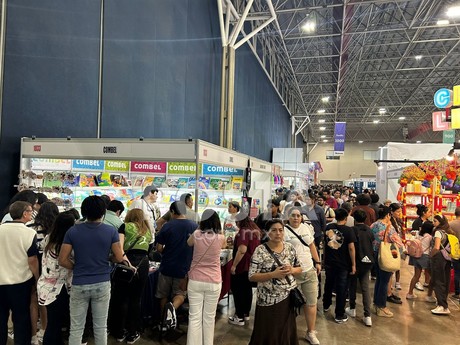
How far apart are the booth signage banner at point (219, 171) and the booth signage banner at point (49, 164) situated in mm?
1871

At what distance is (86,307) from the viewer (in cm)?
256

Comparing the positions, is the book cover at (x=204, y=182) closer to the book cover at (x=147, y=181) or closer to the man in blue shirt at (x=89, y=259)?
the book cover at (x=147, y=181)

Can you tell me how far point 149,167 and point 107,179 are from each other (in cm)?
70

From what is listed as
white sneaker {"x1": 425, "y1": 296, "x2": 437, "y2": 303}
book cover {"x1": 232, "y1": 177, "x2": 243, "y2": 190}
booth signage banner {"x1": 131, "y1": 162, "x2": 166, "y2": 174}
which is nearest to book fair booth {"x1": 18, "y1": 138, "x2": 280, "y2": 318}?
booth signage banner {"x1": 131, "y1": 162, "x2": 166, "y2": 174}

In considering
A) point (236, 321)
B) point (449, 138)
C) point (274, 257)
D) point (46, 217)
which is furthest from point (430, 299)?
point (449, 138)

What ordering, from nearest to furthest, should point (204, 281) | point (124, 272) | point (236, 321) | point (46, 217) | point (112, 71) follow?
point (204, 281)
point (46, 217)
point (124, 272)
point (236, 321)
point (112, 71)

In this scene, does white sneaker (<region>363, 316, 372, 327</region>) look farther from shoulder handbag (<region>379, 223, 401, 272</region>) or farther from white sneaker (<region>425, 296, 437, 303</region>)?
white sneaker (<region>425, 296, 437, 303</region>)

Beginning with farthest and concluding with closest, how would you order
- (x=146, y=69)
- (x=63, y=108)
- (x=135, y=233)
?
1. (x=146, y=69)
2. (x=63, y=108)
3. (x=135, y=233)

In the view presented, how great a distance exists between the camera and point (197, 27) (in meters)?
8.27

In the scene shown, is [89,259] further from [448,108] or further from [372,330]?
[448,108]

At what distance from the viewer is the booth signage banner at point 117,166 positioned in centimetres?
461

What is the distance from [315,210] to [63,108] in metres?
4.20

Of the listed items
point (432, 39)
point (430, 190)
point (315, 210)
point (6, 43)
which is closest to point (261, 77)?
point (432, 39)

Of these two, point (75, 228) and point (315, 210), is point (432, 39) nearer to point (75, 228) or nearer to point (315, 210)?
point (315, 210)
